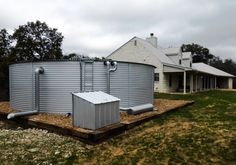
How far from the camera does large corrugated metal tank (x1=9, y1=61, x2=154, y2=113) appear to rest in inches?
428

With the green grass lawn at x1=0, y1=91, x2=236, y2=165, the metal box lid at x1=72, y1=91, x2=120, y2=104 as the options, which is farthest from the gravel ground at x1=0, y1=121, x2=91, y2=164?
the metal box lid at x1=72, y1=91, x2=120, y2=104

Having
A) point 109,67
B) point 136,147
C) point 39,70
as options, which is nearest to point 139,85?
point 109,67

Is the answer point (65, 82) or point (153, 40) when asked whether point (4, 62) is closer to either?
point (65, 82)

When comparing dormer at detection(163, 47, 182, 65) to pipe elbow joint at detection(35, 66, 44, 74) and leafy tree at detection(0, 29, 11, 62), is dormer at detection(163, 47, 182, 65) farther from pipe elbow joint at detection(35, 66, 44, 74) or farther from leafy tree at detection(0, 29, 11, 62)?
pipe elbow joint at detection(35, 66, 44, 74)

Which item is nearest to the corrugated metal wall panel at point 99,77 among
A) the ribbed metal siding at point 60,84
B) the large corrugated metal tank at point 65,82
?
the large corrugated metal tank at point 65,82

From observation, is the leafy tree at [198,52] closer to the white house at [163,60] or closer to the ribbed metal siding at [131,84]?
the white house at [163,60]

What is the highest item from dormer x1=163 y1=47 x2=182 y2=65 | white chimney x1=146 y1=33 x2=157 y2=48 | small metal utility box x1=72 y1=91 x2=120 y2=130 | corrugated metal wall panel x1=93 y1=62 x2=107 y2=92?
white chimney x1=146 y1=33 x2=157 y2=48

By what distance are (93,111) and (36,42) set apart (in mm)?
21785

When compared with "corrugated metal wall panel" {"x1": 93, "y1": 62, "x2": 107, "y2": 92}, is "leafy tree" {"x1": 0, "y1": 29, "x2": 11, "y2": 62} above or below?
above

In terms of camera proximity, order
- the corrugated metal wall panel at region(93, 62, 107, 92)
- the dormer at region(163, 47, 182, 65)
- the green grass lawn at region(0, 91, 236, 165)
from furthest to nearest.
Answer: the dormer at region(163, 47, 182, 65)
the corrugated metal wall panel at region(93, 62, 107, 92)
the green grass lawn at region(0, 91, 236, 165)

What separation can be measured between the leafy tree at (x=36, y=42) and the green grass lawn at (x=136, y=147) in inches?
763

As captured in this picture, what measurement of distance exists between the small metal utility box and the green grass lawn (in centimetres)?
65

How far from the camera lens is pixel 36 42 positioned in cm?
2761

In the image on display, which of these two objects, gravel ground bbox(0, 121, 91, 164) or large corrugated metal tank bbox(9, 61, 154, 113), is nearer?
gravel ground bbox(0, 121, 91, 164)
